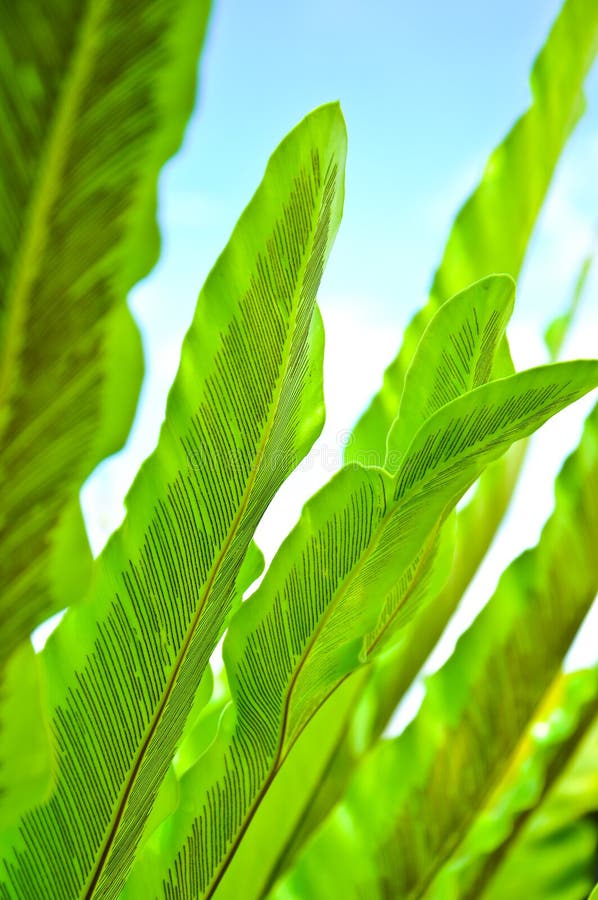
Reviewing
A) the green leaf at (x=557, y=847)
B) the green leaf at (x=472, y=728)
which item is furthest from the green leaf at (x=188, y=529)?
the green leaf at (x=557, y=847)

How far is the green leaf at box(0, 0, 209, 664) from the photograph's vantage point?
0.16 metres

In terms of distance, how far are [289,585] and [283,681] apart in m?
0.05

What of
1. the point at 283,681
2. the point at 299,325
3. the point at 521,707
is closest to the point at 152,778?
the point at 283,681

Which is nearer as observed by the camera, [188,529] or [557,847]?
[188,529]

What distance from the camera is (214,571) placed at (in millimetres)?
283

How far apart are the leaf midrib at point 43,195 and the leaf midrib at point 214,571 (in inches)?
4.1

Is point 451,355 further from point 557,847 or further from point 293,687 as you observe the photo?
point 557,847

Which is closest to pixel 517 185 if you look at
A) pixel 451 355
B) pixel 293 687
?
pixel 451 355

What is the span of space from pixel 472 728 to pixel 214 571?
310 mm

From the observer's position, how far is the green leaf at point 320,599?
25 centimetres

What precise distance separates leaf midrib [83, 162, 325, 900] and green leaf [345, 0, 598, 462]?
23 centimetres

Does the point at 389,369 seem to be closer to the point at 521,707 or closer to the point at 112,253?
the point at 521,707

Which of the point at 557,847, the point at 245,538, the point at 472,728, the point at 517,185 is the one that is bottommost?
the point at 557,847

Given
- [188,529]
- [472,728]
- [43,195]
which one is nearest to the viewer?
[43,195]
